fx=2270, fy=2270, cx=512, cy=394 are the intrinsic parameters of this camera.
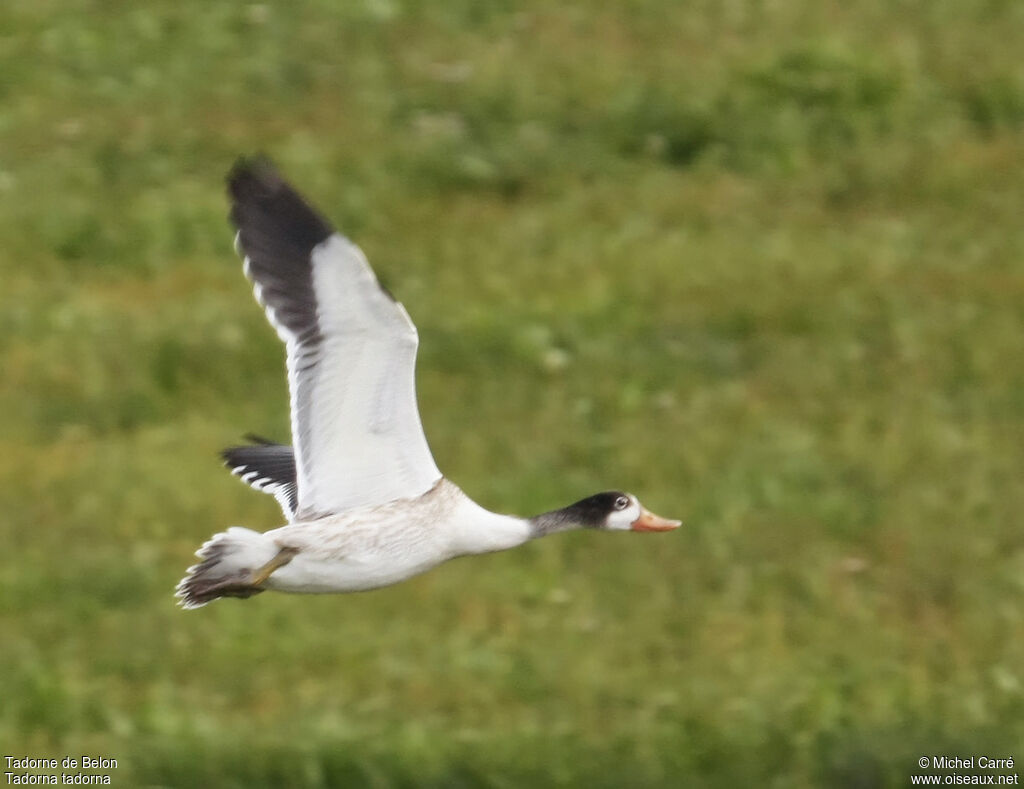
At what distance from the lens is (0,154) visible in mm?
15367

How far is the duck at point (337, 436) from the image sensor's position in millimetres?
6504

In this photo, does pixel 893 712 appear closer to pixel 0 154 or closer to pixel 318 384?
pixel 318 384

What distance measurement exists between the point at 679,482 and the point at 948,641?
1902mm

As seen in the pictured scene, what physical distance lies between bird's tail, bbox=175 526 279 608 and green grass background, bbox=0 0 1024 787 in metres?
1.95

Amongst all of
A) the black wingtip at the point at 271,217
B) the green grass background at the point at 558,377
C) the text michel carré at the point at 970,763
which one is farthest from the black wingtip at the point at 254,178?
the text michel carré at the point at 970,763

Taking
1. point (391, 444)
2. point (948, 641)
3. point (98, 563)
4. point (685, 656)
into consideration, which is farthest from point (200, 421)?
point (391, 444)

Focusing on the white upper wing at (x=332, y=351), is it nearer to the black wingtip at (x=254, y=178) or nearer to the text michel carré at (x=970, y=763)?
the black wingtip at (x=254, y=178)

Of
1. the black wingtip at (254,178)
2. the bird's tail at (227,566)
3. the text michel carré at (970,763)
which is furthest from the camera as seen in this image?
the text michel carré at (970,763)

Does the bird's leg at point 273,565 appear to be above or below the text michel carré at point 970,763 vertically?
above

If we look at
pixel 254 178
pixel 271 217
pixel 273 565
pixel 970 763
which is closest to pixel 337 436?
pixel 273 565

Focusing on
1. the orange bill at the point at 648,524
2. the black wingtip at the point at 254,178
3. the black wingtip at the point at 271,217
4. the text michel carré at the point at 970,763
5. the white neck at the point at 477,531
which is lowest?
the text michel carré at the point at 970,763

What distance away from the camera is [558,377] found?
12602 mm

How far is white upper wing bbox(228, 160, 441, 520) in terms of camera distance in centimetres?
649

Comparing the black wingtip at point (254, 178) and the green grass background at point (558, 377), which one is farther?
the green grass background at point (558, 377)
